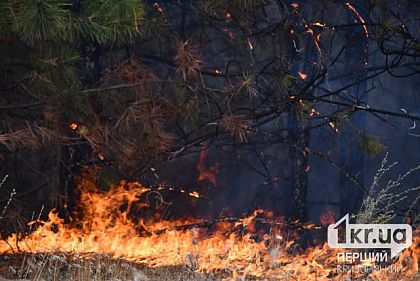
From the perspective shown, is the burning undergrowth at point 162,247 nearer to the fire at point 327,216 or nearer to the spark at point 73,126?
the spark at point 73,126

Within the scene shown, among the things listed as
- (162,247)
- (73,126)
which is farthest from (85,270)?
(73,126)

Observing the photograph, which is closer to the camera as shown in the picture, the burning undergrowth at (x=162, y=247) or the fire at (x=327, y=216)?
the burning undergrowth at (x=162, y=247)

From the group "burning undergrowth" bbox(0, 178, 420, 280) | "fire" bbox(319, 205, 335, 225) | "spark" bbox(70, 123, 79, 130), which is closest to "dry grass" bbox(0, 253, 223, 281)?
"burning undergrowth" bbox(0, 178, 420, 280)

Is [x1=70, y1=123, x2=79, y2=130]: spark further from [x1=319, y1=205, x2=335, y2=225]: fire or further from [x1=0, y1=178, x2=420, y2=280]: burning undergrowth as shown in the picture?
[x1=319, y1=205, x2=335, y2=225]: fire

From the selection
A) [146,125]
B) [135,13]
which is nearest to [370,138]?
[146,125]

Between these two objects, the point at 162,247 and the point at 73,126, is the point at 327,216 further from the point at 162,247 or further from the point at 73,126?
the point at 73,126

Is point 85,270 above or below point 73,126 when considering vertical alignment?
below

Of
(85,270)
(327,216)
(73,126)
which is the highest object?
(73,126)

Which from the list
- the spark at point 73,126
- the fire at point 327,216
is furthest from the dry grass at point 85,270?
the fire at point 327,216

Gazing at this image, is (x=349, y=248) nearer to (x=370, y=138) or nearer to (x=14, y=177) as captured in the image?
(x=370, y=138)

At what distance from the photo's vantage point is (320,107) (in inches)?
398

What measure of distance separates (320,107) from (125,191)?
144 inches

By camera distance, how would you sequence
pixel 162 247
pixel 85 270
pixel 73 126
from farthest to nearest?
pixel 162 247, pixel 73 126, pixel 85 270

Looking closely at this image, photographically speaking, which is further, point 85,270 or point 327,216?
point 327,216
